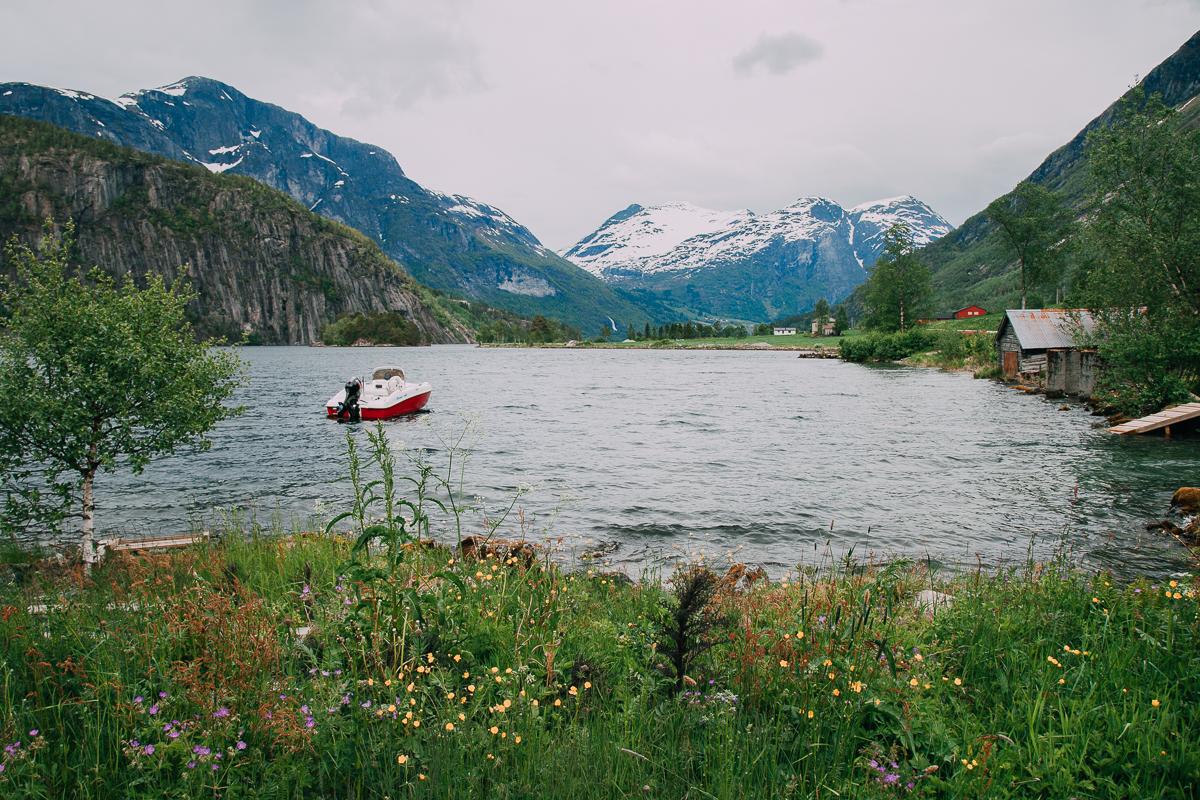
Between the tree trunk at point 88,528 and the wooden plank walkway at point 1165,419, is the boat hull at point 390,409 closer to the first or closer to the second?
the tree trunk at point 88,528

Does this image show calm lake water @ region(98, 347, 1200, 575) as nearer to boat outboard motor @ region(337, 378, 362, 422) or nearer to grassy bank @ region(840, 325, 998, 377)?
boat outboard motor @ region(337, 378, 362, 422)

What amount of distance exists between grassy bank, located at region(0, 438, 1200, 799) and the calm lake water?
150 cm

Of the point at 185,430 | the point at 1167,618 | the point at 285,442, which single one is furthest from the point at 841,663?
the point at 285,442

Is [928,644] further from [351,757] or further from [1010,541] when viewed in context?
[1010,541]

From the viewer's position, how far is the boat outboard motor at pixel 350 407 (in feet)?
122

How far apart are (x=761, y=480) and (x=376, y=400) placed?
88.9 ft

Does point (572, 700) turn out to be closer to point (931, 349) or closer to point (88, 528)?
point (88, 528)

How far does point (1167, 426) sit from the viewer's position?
25844mm

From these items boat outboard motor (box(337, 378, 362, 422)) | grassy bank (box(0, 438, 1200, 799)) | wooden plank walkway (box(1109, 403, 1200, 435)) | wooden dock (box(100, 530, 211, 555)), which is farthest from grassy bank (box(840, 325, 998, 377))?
wooden dock (box(100, 530, 211, 555))

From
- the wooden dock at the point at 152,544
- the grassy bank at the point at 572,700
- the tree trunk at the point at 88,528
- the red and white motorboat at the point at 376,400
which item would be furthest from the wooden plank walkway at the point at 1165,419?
the red and white motorboat at the point at 376,400

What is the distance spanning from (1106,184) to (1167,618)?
3826 cm

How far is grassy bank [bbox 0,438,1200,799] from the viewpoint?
3635 millimetres

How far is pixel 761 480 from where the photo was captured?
68.0ft

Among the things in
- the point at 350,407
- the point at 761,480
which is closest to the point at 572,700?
the point at 761,480
